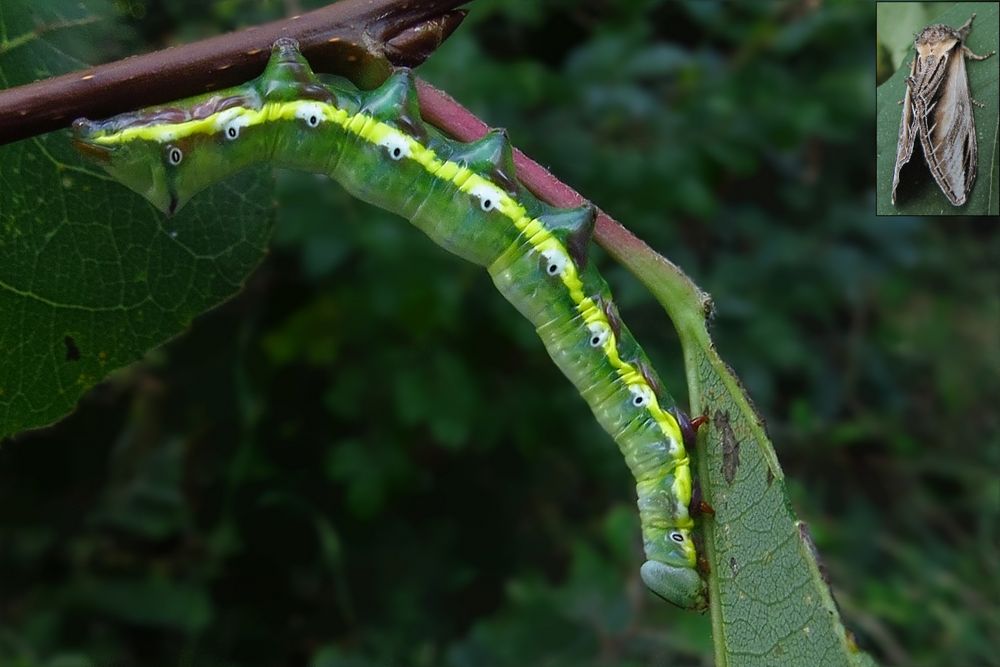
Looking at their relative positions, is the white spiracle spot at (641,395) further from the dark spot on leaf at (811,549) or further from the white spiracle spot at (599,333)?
the dark spot on leaf at (811,549)

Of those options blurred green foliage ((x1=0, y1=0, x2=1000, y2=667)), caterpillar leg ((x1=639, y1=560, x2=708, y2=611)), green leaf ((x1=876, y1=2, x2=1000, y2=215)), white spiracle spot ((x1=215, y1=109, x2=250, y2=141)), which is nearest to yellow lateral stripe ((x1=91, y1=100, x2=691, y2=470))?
white spiracle spot ((x1=215, y1=109, x2=250, y2=141))

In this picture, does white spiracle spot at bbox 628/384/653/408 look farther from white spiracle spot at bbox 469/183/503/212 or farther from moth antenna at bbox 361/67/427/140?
moth antenna at bbox 361/67/427/140

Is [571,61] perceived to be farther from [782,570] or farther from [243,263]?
[782,570]

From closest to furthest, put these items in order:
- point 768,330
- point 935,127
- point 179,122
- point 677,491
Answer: point 179,122, point 677,491, point 935,127, point 768,330

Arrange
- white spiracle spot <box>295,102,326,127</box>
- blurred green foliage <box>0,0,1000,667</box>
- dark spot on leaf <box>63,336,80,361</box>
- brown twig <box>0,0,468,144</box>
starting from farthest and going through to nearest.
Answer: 1. blurred green foliage <box>0,0,1000,667</box>
2. dark spot on leaf <box>63,336,80,361</box>
3. white spiracle spot <box>295,102,326,127</box>
4. brown twig <box>0,0,468,144</box>

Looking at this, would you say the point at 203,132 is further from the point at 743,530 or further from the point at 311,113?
the point at 743,530

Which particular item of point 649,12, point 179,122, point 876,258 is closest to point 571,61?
point 649,12
